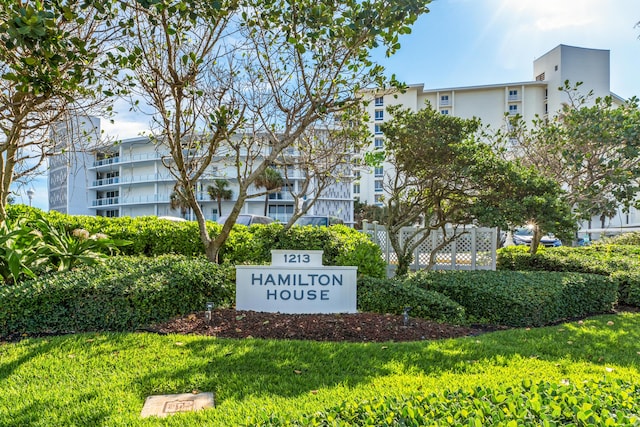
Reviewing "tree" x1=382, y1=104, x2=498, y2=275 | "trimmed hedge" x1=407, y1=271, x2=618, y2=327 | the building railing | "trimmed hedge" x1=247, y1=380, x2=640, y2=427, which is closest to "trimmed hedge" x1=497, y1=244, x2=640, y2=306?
"trimmed hedge" x1=407, y1=271, x2=618, y2=327

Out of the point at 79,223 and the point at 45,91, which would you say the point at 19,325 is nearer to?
the point at 45,91

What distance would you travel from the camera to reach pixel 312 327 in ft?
15.3

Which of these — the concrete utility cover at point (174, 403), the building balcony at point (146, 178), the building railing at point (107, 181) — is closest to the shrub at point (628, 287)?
the concrete utility cover at point (174, 403)

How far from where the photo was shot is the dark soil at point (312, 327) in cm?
445

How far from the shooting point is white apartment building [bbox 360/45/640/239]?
40.5 m

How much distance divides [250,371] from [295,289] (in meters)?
2.09

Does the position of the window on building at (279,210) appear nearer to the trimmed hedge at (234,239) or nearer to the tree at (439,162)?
the trimmed hedge at (234,239)

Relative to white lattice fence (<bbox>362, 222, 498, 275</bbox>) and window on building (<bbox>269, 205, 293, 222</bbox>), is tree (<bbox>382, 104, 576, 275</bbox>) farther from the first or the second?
window on building (<bbox>269, 205, 293, 222</bbox>)

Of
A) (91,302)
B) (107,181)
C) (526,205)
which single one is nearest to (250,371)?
(91,302)

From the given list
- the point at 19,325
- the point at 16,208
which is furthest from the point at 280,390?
the point at 16,208

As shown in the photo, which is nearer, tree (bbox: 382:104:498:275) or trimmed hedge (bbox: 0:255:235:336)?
trimmed hedge (bbox: 0:255:235:336)

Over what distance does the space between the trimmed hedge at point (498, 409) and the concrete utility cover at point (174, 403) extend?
0.73m

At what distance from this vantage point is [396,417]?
6.75 ft

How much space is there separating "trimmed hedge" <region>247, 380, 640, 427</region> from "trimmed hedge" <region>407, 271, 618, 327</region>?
10.6 feet
